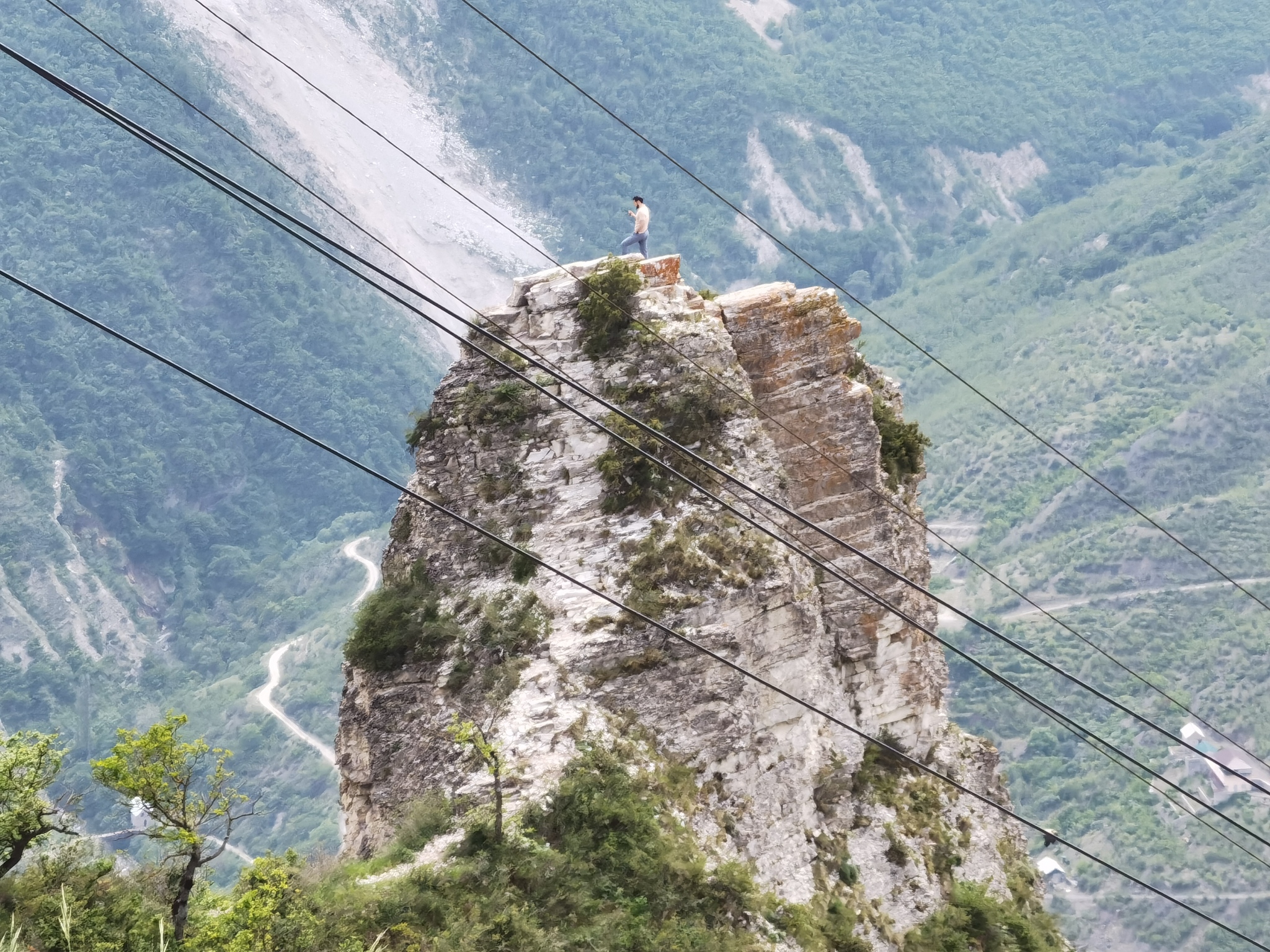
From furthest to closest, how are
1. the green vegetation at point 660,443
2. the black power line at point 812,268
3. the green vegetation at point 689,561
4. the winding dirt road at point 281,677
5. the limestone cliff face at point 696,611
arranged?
the winding dirt road at point 281,677 < the green vegetation at point 660,443 < the green vegetation at point 689,561 < the limestone cliff face at point 696,611 < the black power line at point 812,268

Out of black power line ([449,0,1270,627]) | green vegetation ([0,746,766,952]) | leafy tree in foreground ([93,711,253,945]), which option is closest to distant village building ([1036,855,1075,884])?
black power line ([449,0,1270,627])

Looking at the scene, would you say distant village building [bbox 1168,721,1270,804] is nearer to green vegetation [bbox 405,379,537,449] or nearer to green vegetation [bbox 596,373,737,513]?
green vegetation [bbox 596,373,737,513]

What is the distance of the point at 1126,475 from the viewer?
98562mm

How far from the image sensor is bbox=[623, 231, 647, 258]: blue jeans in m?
25.5

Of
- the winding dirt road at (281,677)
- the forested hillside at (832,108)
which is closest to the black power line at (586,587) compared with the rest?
the winding dirt road at (281,677)

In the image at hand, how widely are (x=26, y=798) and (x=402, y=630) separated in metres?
6.18

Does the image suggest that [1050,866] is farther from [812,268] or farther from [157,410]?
[157,410]

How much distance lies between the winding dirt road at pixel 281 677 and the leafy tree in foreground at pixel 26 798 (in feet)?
211

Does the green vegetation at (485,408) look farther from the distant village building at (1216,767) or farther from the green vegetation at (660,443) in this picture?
the distant village building at (1216,767)

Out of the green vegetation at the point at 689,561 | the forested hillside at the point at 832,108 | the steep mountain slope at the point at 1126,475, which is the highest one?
the forested hillside at the point at 832,108

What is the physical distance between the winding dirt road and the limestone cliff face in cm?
5995

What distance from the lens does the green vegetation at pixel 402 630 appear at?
2141 cm

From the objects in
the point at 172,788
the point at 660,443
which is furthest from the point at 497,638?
the point at 172,788

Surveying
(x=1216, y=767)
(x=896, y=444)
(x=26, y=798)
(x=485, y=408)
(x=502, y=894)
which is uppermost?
(x=1216, y=767)
